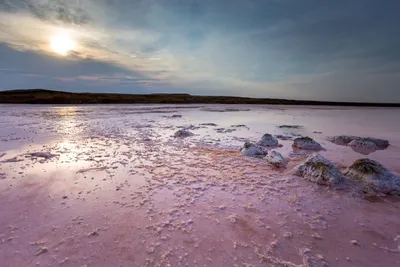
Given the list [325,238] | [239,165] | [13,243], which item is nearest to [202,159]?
[239,165]

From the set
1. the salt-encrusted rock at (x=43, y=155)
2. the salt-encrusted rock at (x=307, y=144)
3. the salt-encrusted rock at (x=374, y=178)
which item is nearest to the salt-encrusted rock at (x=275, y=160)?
the salt-encrusted rock at (x=374, y=178)

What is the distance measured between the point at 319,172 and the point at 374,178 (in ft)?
3.60

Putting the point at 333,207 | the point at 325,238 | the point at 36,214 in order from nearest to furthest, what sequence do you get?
the point at 325,238 → the point at 36,214 → the point at 333,207

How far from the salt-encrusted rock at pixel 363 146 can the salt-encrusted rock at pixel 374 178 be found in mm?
3670

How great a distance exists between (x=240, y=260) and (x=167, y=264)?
0.90 meters

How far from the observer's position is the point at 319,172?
5.41 metres

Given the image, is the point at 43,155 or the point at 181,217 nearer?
the point at 181,217

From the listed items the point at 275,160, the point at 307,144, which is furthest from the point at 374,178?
the point at 307,144

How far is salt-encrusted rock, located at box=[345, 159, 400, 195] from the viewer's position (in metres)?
4.79

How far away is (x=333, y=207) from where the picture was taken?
4156 millimetres

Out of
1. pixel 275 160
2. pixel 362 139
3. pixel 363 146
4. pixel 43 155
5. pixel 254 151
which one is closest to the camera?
pixel 275 160

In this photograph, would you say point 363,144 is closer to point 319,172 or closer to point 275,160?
point 275,160

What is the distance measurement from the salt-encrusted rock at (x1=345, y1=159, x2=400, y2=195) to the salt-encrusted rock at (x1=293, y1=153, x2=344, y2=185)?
0.40 m

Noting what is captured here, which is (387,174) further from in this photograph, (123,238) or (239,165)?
(123,238)
